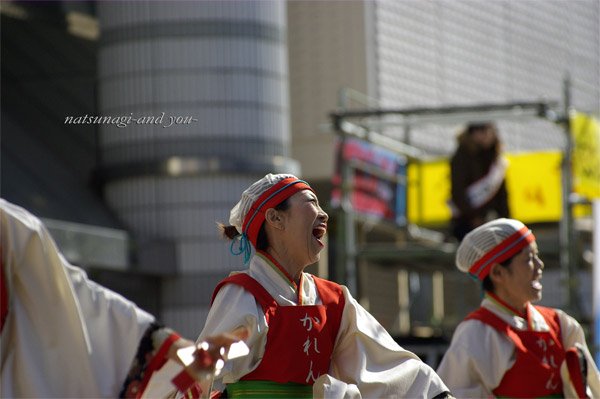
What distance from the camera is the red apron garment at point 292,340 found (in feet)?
11.7

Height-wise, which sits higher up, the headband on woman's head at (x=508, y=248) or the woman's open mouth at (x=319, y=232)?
the woman's open mouth at (x=319, y=232)

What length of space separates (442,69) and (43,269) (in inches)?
452

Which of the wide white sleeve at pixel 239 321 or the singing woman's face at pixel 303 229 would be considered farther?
the singing woman's face at pixel 303 229

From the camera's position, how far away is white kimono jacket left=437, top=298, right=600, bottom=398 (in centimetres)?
452

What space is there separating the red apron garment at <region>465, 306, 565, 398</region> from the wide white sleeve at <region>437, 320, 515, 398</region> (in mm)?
31

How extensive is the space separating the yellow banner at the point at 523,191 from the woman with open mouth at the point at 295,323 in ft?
21.5

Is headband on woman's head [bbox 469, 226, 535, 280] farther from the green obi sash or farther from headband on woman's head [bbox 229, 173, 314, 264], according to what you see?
the green obi sash

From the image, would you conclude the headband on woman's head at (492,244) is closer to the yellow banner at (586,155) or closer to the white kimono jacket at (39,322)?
the white kimono jacket at (39,322)

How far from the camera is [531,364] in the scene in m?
4.57

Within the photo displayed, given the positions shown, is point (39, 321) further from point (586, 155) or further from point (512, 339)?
point (586, 155)

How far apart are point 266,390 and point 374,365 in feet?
1.30

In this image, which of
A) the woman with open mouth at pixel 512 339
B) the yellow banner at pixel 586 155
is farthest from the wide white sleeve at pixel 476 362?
the yellow banner at pixel 586 155

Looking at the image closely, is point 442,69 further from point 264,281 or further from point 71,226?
point 264,281

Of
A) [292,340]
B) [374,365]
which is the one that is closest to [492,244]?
[374,365]
